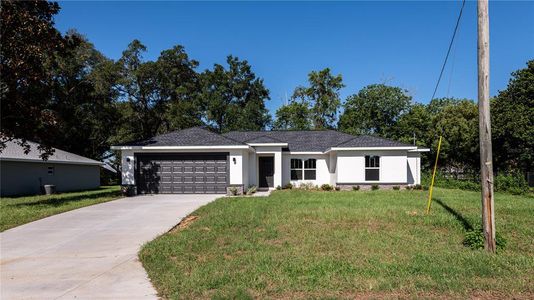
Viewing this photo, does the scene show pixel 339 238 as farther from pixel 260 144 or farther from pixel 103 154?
pixel 103 154

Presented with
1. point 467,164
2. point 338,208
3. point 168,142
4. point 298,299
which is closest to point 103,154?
point 168,142

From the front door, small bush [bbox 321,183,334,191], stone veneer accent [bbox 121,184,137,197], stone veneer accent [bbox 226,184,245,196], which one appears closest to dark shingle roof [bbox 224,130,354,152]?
the front door

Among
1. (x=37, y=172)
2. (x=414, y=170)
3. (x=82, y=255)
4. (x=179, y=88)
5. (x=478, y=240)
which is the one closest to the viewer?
(x=478, y=240)

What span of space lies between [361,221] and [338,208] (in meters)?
2.61

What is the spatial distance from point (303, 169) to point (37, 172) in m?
17.8

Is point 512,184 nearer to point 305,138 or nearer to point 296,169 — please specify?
point 296,169

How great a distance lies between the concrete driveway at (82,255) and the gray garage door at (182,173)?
6.81m

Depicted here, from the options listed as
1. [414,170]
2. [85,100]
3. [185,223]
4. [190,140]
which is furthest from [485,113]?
[85,100]

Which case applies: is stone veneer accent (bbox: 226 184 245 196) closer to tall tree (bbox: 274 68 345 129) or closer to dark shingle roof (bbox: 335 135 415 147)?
dark shingle roof (bbox: 335 135 415 147)

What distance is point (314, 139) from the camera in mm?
27750

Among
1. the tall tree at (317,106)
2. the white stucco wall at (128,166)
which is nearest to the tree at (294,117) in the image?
the tall tree at (317,106)

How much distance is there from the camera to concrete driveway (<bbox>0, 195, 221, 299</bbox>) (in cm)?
560

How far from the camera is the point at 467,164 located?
37.8 m

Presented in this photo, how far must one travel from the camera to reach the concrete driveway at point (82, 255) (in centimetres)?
560
